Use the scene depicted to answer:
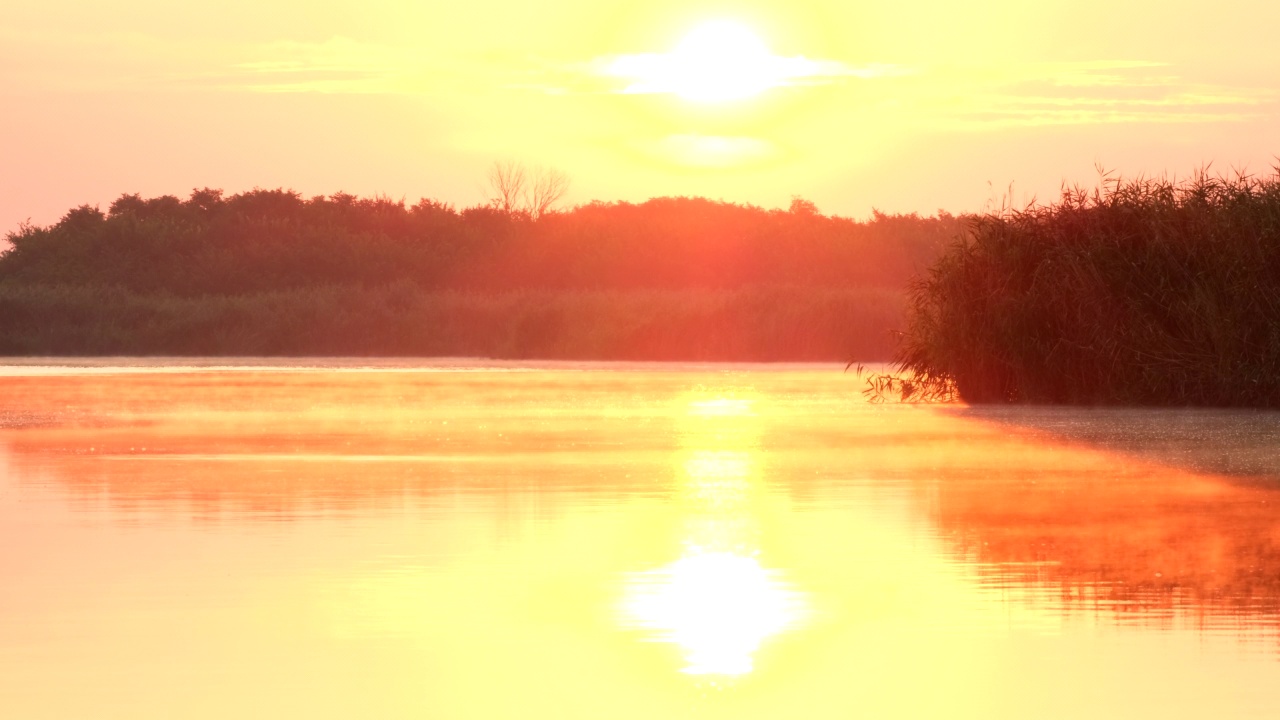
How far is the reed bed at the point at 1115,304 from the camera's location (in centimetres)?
1755

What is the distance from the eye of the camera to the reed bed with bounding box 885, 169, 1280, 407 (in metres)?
17.5

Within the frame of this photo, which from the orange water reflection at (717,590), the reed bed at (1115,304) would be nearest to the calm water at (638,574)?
the orange water reflection at (717,590)

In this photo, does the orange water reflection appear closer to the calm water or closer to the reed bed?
the calm water

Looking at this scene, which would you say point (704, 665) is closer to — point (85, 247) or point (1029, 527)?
point (1029, 527)

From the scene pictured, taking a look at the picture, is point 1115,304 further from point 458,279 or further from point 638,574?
point 458,279

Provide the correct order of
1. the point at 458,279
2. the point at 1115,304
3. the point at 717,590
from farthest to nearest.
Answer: the point at 458,279, the point at 1115,304, the point at 717,590

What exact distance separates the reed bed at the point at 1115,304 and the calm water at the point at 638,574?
3499mm

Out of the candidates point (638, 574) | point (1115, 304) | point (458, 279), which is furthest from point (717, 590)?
point (458, 279)

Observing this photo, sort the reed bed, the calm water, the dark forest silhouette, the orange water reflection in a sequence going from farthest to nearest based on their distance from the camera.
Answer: the dark forest silhouette < the reed bed < the orange water reflection < the calm water

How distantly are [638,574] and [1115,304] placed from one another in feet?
39.8

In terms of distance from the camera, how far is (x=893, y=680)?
5.08 meters

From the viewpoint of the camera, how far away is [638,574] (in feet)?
22.9

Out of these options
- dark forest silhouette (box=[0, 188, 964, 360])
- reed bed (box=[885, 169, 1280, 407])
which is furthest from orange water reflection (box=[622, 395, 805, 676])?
dark forest silhouette (box=[0, 188, 964, 360])

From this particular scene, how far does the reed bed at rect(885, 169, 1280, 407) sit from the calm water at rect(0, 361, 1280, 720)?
350 centimetres
